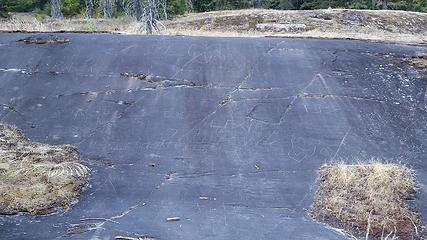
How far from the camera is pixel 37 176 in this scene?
5332 mm

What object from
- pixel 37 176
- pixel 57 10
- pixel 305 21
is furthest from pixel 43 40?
pixel 57 10

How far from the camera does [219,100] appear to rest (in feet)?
24.2

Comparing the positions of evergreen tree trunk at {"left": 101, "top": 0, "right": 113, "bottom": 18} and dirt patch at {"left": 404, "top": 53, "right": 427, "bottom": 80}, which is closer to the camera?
dirt patch at {"left": 404, "top": 53, "right": 427, "bottom": 80}

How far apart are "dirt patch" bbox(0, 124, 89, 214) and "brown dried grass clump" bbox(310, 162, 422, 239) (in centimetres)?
280

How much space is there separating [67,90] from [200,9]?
2620 centimetres

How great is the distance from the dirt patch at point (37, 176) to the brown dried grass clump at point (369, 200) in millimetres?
2804

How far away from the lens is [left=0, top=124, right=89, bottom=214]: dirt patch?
480 cm

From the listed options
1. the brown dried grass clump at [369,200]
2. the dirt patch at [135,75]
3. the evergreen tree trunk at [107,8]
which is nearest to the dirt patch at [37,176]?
the dirt patch at [135,75]

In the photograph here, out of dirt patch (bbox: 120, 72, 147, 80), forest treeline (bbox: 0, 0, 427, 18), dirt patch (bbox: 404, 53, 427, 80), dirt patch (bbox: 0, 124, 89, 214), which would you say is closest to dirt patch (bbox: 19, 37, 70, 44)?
dirt patch (bbox: 120, 72, 147, 80)

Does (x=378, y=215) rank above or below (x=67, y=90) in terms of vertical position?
below

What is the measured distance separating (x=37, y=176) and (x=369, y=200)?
12.5ft

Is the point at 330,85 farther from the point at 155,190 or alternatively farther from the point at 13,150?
the point at 13,150

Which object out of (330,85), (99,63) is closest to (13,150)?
(99,63)

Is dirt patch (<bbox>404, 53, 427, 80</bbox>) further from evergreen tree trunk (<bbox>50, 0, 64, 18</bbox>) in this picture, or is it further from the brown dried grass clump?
evergreen tree trunk (<bbox>50, 0, 64, 18</bbox>)
